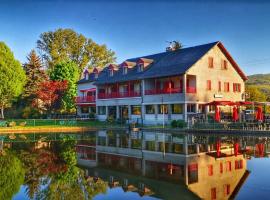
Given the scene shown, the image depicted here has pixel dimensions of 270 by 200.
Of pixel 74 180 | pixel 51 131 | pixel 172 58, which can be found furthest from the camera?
pixel 172 58

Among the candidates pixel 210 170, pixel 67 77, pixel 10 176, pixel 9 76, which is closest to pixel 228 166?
pixel 210 170

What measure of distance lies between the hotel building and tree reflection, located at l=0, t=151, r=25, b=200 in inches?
1053

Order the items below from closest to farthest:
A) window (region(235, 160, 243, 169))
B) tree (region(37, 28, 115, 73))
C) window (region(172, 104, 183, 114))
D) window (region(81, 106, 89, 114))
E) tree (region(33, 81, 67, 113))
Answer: window (region(235, 160, 243, 169)) → window (region(172, 104, 183, 114)) → tree (region(33, 81, 67, 113)) → window (region(81, 106, 89, 114)) → tree (region(37, 28, 115, 73))

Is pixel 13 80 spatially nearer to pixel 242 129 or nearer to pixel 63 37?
pixel 63 37

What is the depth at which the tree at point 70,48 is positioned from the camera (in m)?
76.5

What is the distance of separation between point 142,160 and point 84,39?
64286 mm

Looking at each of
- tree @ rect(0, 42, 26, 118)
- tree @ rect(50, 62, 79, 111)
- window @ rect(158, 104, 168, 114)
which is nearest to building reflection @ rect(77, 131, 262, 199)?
window @ rect(158, 104, 168, 114)

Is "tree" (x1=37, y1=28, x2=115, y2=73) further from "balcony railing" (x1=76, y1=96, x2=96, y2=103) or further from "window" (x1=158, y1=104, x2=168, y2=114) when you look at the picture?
"window" (x1=158, y1=104, x2=168, y2=114)

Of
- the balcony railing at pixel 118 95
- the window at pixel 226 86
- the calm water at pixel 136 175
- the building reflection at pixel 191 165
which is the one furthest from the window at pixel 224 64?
the calm water at pixel 136 175

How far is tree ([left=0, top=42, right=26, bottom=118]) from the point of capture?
58.9 metres

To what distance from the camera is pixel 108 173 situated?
13.8 m

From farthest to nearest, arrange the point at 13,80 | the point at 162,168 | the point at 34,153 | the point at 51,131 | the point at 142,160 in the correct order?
the point at 13,80 < the point at 51,131 < the point at 34,153 < the point at 142,160 < the point at 162,168

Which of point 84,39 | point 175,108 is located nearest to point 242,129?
point 175,108

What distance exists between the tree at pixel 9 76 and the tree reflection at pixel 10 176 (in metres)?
43.5
